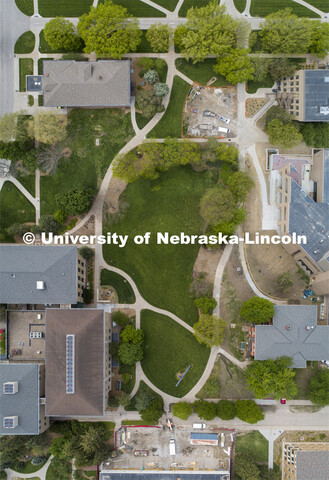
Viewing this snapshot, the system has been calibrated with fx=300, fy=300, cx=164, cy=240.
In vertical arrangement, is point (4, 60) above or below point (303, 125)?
above

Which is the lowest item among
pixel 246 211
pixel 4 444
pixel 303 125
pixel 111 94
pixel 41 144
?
pixel 4 444

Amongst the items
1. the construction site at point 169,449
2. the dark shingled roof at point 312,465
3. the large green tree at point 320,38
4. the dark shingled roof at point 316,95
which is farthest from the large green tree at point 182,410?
the large green tree at point 320,38

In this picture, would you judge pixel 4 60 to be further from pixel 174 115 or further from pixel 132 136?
pixel 174 115

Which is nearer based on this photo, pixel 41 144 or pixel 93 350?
pixel 93 350

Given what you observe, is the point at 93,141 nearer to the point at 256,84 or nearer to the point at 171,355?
the point at 256,84

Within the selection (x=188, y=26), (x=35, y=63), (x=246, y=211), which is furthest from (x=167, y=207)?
(x=35, y=63)

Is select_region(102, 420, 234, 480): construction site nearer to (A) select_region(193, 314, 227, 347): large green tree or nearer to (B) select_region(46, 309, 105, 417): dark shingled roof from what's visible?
(B) select_region(46, 309, 105, 417): dark shingled roof

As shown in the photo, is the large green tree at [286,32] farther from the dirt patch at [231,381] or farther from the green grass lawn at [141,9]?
the dirt patch at [231,381]
